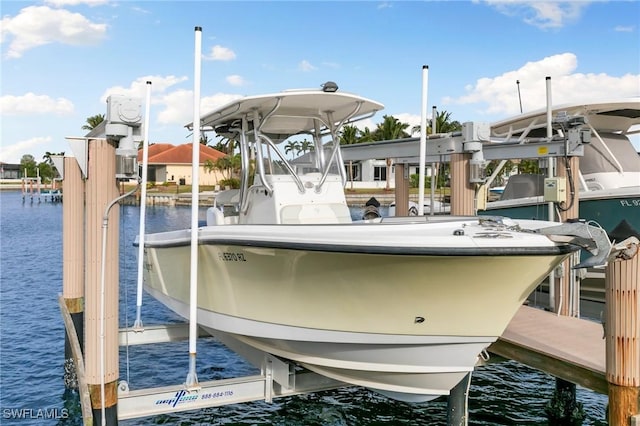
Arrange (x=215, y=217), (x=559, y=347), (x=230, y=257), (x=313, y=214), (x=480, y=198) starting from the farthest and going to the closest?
(x=480, y=198) → (x=215, y=217) → (x=313, y=214) → (x=559, y=347) → (x=230, y=257)

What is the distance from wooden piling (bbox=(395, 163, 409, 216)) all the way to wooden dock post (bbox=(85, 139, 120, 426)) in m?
7.64

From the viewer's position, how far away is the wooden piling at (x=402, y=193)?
12336mm

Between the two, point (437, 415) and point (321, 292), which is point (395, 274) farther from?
point (437, 415)

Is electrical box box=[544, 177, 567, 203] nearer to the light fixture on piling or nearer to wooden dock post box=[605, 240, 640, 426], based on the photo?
wooden dock post box=[605, 240, 640, 426]

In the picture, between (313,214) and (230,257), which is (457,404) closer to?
(313,214)

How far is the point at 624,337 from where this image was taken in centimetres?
531

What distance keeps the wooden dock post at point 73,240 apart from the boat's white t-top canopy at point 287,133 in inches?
78.4

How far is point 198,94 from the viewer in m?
5.76

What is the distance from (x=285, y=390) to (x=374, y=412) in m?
2.08

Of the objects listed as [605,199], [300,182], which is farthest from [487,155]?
[300,182]

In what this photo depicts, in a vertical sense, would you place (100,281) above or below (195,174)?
below

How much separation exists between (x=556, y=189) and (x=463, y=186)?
4.87ft

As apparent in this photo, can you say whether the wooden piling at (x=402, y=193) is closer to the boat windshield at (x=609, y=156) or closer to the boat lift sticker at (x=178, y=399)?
the boat windshield at (x=609, y=156)

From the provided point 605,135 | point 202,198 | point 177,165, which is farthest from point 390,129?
point 605,135
